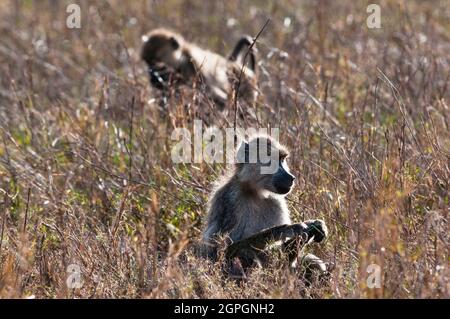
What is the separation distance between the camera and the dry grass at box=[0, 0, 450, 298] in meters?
4.56

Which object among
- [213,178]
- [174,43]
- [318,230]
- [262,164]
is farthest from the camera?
[174,43]

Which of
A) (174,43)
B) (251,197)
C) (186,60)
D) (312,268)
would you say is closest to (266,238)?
(312,268)

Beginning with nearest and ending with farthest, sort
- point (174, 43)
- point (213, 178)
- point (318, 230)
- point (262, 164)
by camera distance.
Answer: point (318, 230) < point (262, 164) < point (213, 178) < point (174, 43)

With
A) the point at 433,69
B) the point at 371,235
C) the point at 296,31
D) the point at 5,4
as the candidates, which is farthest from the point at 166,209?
the point at 5,4

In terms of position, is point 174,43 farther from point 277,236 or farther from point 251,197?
point 277,236

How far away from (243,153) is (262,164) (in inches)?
5.5

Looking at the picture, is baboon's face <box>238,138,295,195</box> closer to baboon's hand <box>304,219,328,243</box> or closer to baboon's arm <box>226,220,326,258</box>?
baboon's arm <box>226,220,326,258</box>

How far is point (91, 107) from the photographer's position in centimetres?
850

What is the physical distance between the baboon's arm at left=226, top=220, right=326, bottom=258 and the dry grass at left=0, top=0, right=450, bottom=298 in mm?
153

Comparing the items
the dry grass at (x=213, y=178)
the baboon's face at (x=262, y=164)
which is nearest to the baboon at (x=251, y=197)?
the baboon's face at (x=262, y=164)

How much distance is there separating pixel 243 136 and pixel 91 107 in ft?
8.94

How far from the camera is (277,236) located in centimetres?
514
